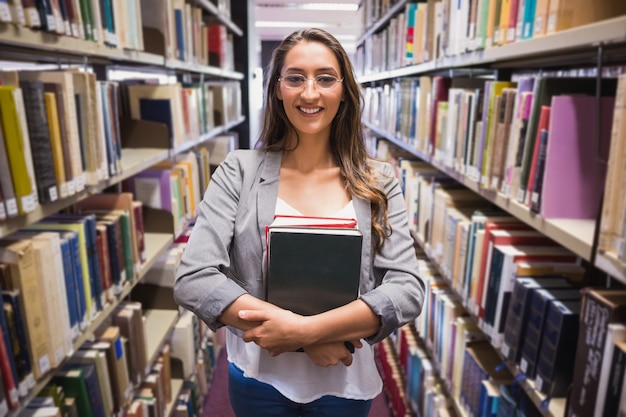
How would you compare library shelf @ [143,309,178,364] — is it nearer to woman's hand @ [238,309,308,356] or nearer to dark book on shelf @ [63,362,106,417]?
dark book on shelf @ [63,362,106,417]

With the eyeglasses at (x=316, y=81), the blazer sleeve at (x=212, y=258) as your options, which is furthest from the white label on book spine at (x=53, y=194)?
the eyeglasses at (x=316, y=81)

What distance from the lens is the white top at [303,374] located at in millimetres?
1182

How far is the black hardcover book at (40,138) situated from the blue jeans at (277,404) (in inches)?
24.6

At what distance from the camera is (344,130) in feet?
A: 4.29

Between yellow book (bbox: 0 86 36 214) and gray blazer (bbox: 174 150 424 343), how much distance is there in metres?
0.35

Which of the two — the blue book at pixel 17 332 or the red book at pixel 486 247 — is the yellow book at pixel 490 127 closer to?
the red book at pixel 486 247

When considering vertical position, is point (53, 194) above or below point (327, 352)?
above

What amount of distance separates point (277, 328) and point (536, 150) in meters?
0.73

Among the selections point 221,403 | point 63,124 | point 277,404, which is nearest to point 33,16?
point 63,124

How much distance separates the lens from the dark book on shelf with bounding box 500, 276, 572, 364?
1.21 meters

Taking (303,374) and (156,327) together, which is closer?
(303,374)

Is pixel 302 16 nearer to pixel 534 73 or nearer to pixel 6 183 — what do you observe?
pixel 534 73

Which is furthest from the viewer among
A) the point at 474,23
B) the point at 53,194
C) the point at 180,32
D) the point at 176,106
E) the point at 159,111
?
the point at 180,32

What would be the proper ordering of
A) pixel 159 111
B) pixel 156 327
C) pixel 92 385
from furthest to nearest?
1. pixel 159 111
2. pixel 156 327
3. pixel 92 385
